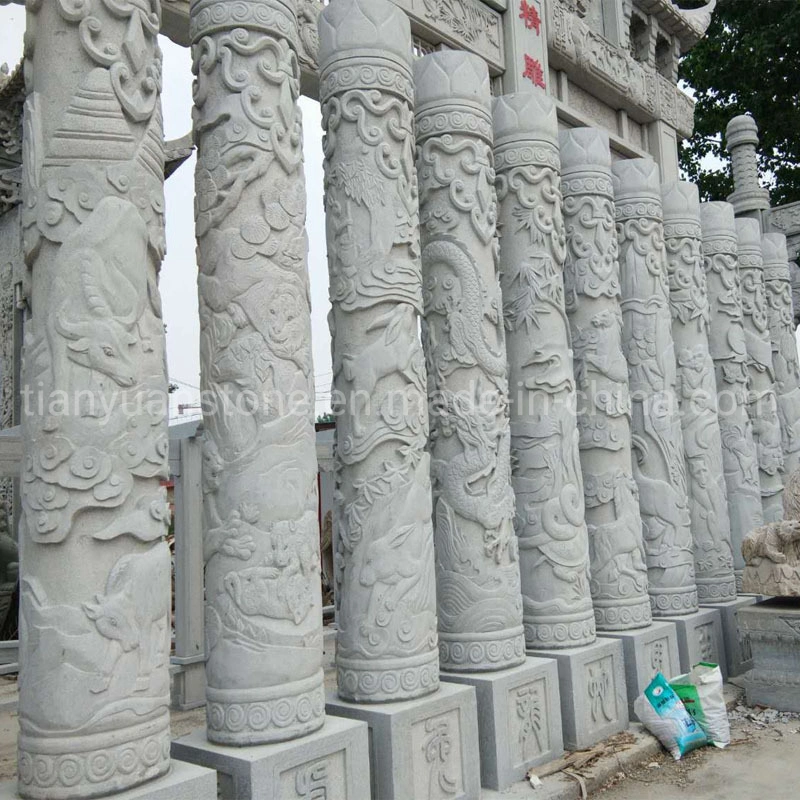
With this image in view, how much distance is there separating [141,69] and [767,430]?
6.30m

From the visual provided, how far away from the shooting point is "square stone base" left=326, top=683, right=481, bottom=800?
3.36 metres

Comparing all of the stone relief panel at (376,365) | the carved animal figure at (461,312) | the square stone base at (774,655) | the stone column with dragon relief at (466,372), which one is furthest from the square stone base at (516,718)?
the square stone base at (774,655)

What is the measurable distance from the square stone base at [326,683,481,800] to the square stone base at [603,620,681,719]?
4.81 ft

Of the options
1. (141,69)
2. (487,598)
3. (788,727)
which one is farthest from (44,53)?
(788,727)

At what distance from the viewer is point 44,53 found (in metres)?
2.79

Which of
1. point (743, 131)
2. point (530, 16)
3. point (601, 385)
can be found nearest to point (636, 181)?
point (601, 385)

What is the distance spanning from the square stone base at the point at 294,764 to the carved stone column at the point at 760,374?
17.4 feet

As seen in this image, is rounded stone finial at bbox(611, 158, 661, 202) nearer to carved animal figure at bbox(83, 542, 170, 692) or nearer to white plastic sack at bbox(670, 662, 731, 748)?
white plastic sack at bbox(670, 662, 731, 748)

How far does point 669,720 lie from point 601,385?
76.6 inches

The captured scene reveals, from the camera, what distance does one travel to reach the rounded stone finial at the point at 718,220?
22.2 feet

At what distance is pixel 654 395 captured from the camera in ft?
18.5

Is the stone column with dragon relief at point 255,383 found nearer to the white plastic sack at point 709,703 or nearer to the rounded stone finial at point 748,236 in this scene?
the white plastic sack at point 709,703

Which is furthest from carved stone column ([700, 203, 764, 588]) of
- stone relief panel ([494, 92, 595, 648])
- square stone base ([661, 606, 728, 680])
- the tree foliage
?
the tree foliage

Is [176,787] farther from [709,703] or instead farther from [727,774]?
[709,703]
